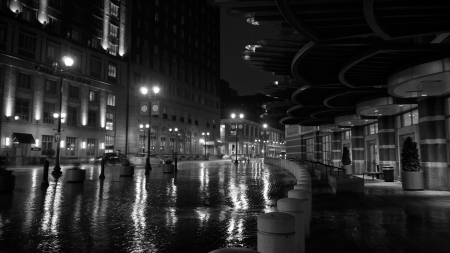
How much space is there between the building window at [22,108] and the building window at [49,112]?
2.68 metres

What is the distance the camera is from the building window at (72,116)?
2105 inches

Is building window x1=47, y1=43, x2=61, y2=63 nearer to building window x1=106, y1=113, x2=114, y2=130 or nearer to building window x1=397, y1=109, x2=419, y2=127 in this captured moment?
building window x1=106, y1=113, x2=114, y2=130

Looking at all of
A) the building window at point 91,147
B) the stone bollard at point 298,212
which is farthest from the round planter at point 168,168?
the building window at point 91,147

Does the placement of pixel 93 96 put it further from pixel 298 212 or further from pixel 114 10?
pixel 298 212

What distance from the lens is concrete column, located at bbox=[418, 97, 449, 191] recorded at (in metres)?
16.2

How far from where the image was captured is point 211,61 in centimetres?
9762

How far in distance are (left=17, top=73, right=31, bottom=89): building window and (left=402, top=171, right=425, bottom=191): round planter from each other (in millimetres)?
47487

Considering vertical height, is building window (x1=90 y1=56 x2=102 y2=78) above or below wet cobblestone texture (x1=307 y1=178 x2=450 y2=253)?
above

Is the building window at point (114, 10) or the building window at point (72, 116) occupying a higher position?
the building window at point (114, 10)

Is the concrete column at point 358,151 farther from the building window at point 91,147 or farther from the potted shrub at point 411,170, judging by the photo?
the building window at point 91,147

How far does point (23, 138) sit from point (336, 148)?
128 ft

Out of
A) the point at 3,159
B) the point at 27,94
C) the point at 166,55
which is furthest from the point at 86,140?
the point at 166,55

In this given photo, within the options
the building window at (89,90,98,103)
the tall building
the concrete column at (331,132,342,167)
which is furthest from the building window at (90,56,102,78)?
the concrete column at (331,132,342,167)

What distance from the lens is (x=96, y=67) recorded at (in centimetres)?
5875
